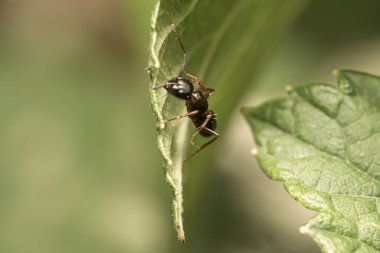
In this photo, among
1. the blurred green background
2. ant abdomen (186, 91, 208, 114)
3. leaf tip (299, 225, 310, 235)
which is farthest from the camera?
the blurred green background

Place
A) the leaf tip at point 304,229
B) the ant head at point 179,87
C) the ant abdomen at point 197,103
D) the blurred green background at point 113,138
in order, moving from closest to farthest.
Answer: the leaf tip at point 304,229 → the ant head at point 179,87 → the ant abdomen at point 197,103 → the blurred green background at point 113,138

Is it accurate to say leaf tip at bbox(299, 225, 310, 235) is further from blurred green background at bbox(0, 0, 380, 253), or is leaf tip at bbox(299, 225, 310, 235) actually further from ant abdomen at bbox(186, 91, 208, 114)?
blurred green background at bbox(0, 0, 380, 253)

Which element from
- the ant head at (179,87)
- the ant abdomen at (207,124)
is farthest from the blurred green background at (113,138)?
the ant head at (179,87)

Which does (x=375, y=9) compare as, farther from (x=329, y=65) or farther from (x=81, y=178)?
(x=81, y=178)

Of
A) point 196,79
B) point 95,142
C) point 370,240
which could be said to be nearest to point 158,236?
point 95,142

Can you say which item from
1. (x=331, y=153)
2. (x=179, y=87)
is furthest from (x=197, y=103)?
(x=331, y=153)

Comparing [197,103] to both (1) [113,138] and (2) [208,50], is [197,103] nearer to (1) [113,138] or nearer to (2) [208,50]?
(2) [208,50]

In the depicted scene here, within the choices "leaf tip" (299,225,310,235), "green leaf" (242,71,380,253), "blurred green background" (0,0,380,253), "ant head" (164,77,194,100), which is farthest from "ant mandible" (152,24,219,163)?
"leaf tip" (299,225,310,235)

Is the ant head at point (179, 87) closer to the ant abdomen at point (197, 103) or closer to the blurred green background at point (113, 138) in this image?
the ant abdomen at point (197, 103)
